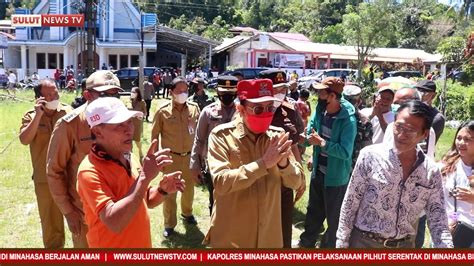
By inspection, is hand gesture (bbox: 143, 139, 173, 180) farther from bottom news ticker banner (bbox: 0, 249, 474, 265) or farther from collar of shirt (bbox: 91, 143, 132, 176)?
bottom news ticker banner (bbox: 0, 249, 474, 265)

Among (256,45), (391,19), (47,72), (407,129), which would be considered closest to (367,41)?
(391,19)

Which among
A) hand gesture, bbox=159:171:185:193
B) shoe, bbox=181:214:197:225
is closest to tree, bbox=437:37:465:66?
shoe, bbox=181:214:197:225

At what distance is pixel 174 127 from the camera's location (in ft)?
19.0

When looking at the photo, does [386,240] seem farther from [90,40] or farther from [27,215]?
Result: [90,40]

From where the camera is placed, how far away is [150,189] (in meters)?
2.99

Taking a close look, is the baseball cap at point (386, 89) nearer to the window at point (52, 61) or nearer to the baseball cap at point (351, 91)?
the baseball cap at point (351, 91)

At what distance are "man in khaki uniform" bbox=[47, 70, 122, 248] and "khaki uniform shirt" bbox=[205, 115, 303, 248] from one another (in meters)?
1.07

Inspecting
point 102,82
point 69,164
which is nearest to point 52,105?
point 102,82

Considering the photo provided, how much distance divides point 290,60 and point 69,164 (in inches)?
1473

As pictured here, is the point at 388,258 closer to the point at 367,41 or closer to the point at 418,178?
the point at 418,178

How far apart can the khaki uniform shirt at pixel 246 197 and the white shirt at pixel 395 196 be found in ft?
1.41

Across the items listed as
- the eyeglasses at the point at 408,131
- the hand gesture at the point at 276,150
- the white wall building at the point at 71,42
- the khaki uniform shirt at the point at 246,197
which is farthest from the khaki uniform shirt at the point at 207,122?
the white wall building at the point at 71,42

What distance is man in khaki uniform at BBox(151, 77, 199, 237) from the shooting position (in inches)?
227

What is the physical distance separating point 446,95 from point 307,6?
210 feet
